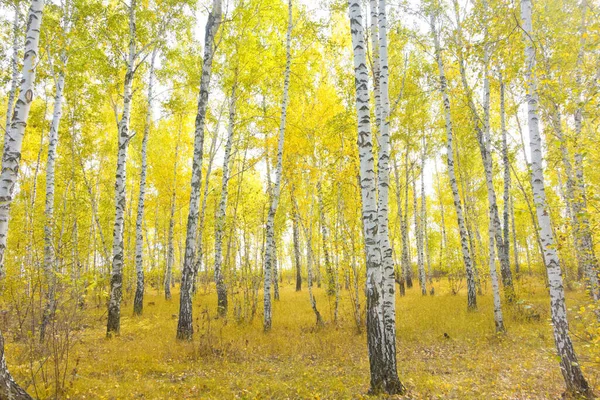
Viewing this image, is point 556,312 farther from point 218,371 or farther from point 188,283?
point 188,283

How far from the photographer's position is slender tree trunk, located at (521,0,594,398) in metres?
5.07

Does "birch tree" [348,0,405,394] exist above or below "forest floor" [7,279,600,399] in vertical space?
above

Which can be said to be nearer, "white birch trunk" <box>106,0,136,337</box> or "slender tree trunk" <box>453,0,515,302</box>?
"white birch trunk" <box>106,0,136,337</box>

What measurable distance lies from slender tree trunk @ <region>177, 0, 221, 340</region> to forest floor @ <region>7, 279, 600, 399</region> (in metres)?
0.65

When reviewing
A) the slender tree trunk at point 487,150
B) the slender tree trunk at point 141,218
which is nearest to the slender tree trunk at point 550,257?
the slender tree trunk at point 487,150

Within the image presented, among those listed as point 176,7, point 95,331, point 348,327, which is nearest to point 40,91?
point 176,7

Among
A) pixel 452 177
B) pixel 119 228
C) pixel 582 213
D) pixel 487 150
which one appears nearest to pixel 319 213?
pixel 452 177

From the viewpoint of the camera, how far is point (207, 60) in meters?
9.13

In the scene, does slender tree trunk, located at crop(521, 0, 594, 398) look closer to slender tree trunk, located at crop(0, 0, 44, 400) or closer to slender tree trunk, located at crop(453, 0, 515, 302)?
slender tree trunk, located at crop(453, 0, 515, 302)

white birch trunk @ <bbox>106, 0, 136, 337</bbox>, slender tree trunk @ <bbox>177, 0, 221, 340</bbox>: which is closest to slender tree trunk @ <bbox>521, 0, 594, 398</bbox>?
slender tree trunk @ <bbox>177, 0, 221, 340</bbox>

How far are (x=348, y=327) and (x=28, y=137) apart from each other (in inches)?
695

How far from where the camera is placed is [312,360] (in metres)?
7.52

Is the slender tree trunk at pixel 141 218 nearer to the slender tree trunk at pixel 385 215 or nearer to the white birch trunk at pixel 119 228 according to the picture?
the white birch trunk at pixel 119 228

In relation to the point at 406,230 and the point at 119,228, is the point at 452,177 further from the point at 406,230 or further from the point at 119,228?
the point at 119,228
